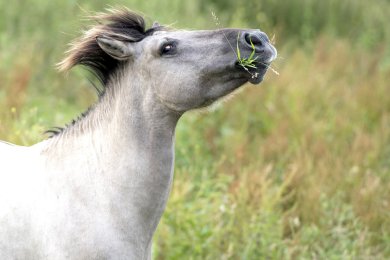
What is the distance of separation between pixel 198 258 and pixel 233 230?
1.28 feet

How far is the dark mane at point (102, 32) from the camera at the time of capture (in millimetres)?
4344

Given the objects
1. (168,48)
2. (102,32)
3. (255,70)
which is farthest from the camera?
(102,32)

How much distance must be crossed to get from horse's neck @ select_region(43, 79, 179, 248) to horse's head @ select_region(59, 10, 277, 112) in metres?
0.12

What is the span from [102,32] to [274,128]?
435cm

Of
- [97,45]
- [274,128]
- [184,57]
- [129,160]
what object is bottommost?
[274,128]

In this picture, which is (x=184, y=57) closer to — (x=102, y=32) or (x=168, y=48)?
(x=168, y=48)

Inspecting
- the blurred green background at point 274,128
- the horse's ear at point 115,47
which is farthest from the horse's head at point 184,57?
the blurred green background at point 274,128

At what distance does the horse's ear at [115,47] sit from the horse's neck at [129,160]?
0.19 metres

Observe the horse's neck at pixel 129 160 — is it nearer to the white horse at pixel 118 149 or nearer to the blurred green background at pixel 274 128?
the white horse at pixel 118 149

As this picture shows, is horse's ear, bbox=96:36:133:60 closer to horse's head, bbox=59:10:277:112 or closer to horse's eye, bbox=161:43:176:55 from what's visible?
horse's head, bbox=59:10:277:112

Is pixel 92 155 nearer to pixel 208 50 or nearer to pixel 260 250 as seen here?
pixel 208 50

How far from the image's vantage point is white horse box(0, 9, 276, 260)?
159 inches

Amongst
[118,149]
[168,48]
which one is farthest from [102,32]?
[118,149]

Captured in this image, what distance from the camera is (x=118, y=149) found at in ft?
13.9
